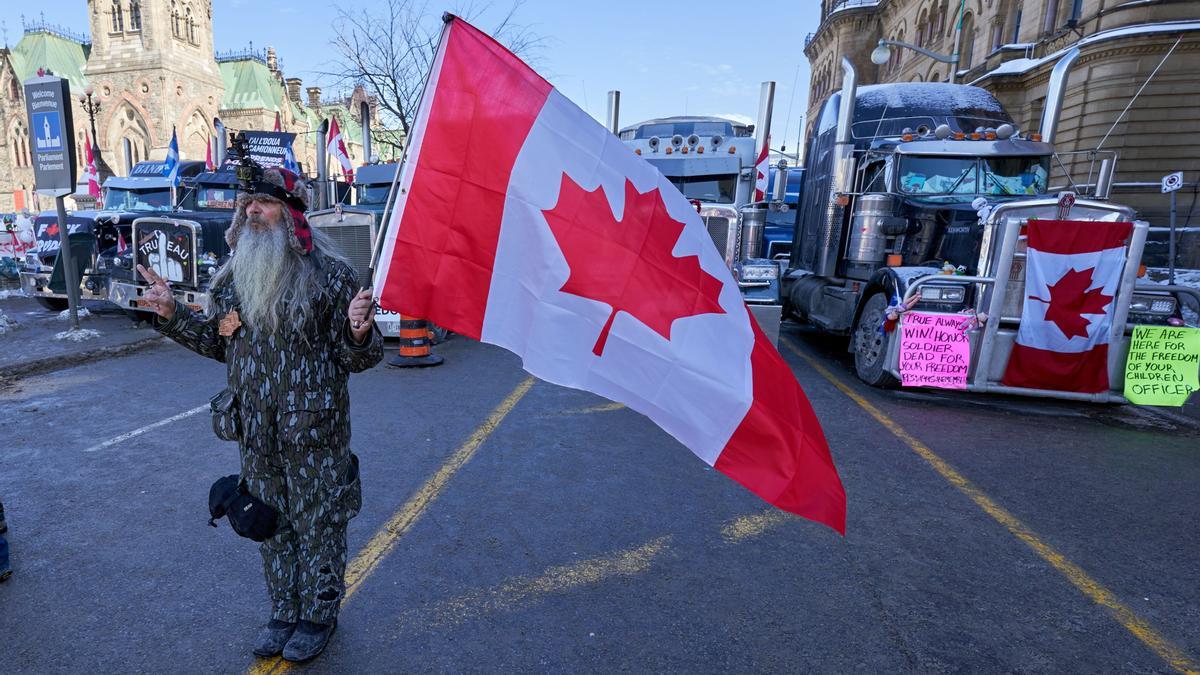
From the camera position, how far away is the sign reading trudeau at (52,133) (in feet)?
30.1

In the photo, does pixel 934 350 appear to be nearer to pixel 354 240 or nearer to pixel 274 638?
pixel 274 638

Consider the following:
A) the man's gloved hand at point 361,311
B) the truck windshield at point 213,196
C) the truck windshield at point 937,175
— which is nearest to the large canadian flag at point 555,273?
the man's gloved hand at point 361,311

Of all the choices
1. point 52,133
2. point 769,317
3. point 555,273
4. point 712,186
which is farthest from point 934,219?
point 52,133

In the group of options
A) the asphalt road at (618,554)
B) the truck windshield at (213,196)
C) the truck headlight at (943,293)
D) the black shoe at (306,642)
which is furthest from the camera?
the truck windshield at (213,196)

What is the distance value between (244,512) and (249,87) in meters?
75.6

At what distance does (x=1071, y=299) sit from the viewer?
619cm

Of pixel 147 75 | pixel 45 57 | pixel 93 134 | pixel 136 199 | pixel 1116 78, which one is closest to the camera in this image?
pixel 136 199

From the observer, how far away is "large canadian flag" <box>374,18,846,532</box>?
2.19 metres

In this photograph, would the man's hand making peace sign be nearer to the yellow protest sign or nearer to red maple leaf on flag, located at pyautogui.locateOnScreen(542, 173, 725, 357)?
red maple leaf on flag, located at pyautogui.locateOnScreen(542, 173, 725, 357)

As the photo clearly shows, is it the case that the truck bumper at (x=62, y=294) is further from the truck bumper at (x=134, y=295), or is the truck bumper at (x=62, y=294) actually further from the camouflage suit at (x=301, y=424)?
the camouflage suit at (x=301, y=424)

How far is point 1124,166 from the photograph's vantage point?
21.6 m

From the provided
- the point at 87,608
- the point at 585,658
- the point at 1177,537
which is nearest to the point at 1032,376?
the point at 1177,537

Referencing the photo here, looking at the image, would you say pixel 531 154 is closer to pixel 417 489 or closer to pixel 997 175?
pixel 417 489

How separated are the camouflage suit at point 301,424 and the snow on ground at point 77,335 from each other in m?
8.94
